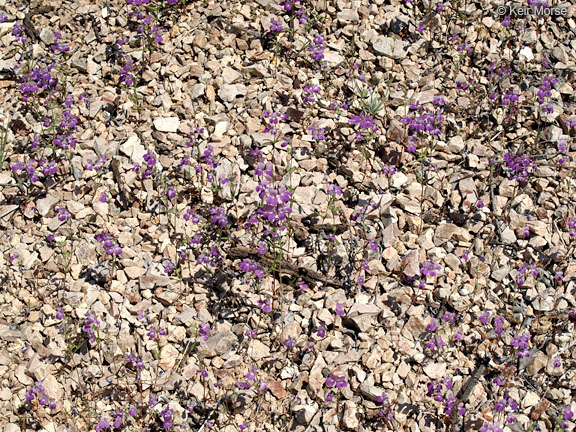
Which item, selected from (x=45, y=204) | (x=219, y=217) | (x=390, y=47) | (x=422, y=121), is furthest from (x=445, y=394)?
(x=45, y=204)

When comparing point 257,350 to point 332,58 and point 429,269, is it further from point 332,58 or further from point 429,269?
point 332,58

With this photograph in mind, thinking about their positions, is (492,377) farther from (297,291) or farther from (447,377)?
(297,291)

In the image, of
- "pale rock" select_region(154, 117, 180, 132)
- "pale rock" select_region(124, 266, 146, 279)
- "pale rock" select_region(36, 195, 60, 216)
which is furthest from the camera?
"pale rock" select_region(154, 117, 180, 132)

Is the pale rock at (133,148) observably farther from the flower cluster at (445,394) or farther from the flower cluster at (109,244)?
the flower cluster at (445,394)

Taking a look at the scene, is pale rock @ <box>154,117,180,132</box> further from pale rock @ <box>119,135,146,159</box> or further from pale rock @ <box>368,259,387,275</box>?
pale rock @ <box>368,259,387,275</box>

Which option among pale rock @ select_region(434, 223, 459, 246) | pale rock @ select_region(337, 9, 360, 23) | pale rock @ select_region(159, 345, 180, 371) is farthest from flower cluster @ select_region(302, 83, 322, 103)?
pale rock @ select_region(159, 345, 180, 371)

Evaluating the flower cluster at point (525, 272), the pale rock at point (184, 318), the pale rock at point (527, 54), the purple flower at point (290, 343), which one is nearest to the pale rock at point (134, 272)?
the pale rock at point (184, 318)
